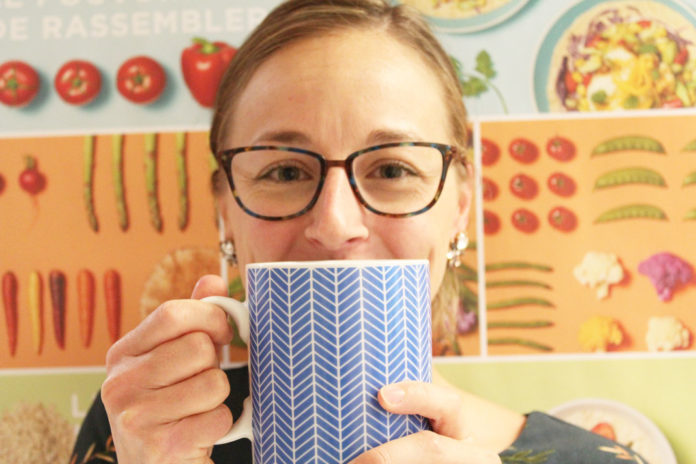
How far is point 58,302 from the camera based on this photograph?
127 cm

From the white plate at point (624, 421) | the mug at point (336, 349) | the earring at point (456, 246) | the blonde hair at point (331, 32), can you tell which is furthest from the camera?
the white plate at point (624, 421)

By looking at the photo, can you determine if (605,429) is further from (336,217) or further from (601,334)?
(336,217)

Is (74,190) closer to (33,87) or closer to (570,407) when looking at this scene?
(33,87)

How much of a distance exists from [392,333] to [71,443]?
3.47 ft

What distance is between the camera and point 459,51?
1249mm

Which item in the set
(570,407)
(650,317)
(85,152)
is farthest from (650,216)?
(85,152)

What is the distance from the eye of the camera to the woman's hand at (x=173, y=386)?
59 cm

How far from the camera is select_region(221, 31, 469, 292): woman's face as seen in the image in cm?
82

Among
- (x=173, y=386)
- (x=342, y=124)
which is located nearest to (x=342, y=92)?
(x=342, y=124)

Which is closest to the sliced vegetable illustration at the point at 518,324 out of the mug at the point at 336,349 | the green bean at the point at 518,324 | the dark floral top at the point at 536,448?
the green bean at the point at 518,324

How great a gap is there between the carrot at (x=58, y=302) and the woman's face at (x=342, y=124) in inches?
23.1

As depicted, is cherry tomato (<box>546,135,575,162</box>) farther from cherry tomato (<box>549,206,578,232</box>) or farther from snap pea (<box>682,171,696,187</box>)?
snap pea (<box>682,171,696,187</box>)

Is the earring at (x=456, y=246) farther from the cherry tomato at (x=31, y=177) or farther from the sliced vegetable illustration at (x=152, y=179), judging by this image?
the cherry tomato at (x=31, y=177)

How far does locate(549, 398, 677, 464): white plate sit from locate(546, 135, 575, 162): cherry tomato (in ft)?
1.75
